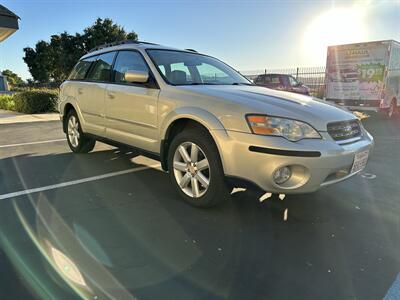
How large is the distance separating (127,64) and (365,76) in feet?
37.6

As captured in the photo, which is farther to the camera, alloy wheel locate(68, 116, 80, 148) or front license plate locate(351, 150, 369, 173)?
alloy wheel locate(68, 116, 80, 148)

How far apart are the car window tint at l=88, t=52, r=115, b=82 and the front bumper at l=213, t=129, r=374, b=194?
2.45 meters

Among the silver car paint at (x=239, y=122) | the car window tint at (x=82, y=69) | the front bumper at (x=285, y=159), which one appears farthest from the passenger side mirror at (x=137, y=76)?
the car window tint at (x=82, y=69)

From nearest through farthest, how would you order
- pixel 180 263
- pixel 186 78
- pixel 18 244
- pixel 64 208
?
pixel 180 263 → pixel 18 244 → pixel 64 208 → pixel 186 78

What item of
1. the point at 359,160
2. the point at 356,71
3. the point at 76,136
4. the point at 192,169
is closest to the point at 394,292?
the point at 359,160

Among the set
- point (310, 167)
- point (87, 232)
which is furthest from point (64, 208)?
point (310, 167)

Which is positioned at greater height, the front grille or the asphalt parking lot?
the front grille

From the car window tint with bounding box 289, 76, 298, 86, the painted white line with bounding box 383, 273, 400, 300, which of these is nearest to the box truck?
the car window tint with bounding box 289, 76, 298, 86

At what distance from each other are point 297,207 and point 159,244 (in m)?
1.61

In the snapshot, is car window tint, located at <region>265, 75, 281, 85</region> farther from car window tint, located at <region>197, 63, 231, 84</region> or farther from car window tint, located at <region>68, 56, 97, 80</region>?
car window tint, located at <region>197, 63, 231, 84</region>

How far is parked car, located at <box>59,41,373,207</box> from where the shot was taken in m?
2.89

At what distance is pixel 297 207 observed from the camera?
11.8 feet

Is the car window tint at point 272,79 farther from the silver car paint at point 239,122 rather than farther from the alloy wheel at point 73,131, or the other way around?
the silver car paint at point 239,122

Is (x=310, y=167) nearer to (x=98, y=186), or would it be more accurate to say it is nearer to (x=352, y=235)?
(x=352, y=235)
